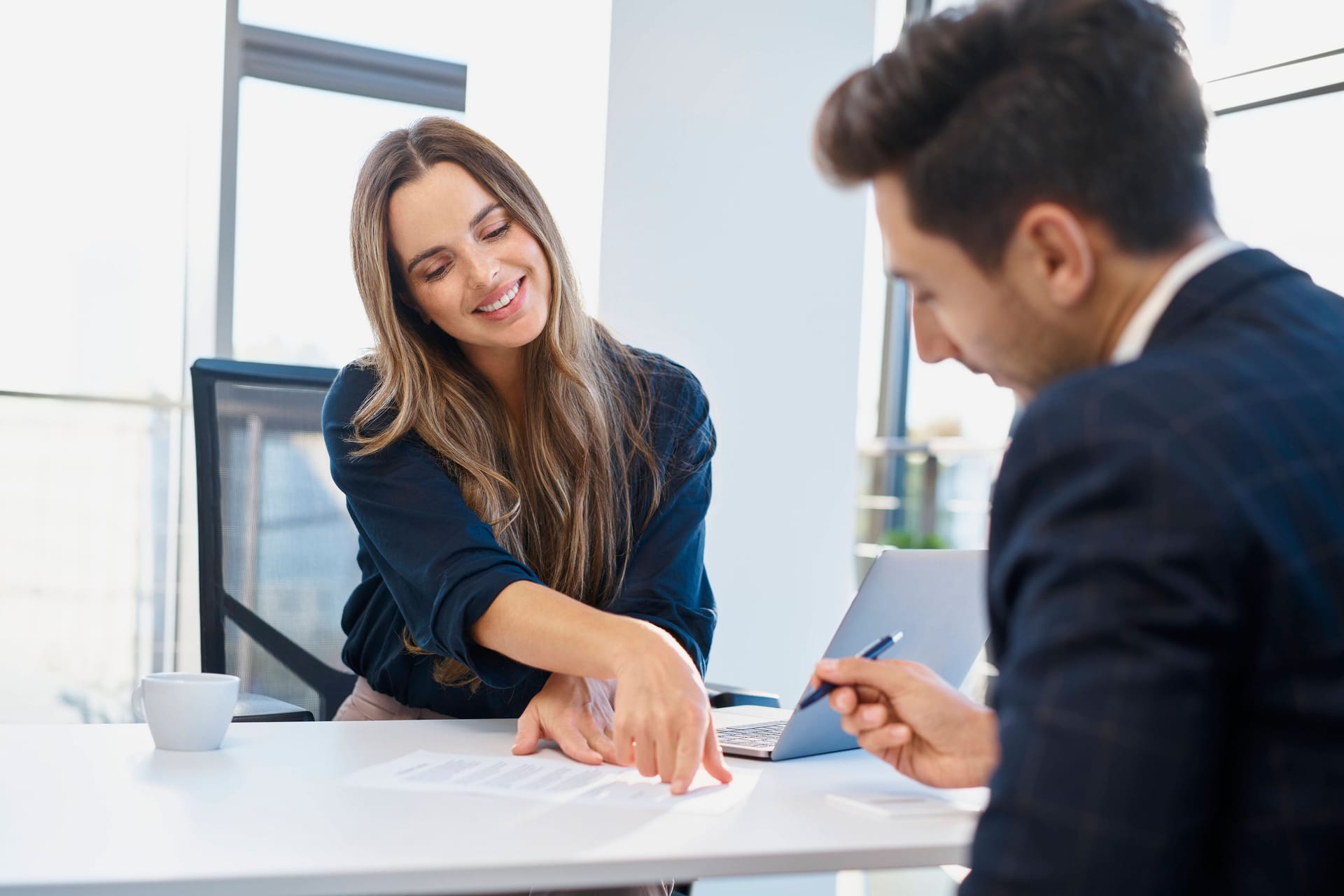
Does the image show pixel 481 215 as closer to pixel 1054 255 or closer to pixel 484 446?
pixel 484 446

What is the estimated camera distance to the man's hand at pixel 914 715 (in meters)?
1.09

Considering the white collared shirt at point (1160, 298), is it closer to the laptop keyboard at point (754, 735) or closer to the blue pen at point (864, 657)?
the blue pen at point (864, 657)

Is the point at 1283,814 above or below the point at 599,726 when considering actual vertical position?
above

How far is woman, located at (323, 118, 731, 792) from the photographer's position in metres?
1.49

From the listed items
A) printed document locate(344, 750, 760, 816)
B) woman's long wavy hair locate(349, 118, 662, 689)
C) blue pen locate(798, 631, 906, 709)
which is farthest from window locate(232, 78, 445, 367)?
blue pen locate(798, 631, 906, 709)

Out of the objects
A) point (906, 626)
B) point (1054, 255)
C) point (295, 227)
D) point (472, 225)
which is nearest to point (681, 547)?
point (906, 626)

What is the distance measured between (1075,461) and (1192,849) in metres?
0.19

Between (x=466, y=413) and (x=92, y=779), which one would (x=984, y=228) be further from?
(x=466, y=413)

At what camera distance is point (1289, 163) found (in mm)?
3104

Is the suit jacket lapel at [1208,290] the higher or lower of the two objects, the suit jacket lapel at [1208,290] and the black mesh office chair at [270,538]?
the higher

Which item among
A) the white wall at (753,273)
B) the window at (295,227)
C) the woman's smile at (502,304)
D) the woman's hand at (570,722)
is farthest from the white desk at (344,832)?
the window at (295,227)

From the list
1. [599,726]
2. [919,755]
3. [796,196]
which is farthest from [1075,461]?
[796,196]

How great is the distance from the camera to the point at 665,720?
115cm

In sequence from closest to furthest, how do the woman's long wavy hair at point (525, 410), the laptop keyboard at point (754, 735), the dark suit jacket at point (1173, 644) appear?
1. the dark suit jacket at point (1173, 644)
2. the laptop keyboard at point (754, 735)
3. the woman's long wavy hair at point (525, 410)
